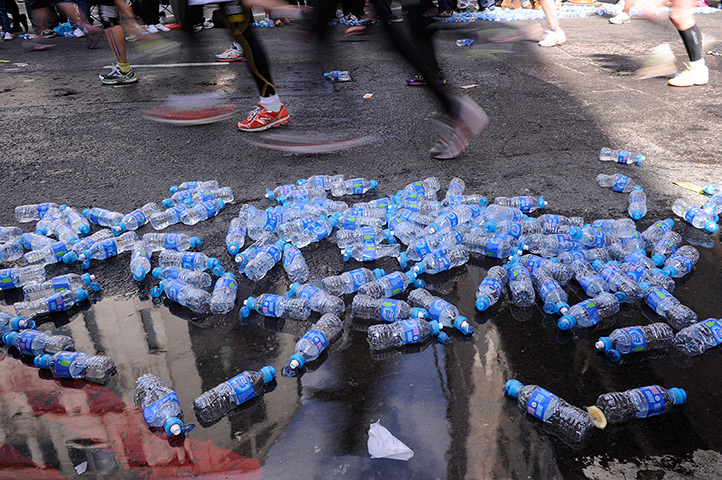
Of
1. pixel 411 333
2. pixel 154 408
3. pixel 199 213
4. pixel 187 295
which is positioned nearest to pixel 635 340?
pixel 411 333

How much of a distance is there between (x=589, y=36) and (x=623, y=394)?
897 cm

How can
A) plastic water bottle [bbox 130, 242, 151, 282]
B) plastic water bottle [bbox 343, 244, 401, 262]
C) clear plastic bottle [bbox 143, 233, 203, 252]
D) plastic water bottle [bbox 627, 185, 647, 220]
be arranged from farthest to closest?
1. plastic water bottle [bbox 627, 185, 647, 220]
2. clear plastic bottle [bbox 143, 233, 203, 252]
3. plastic water bottle [bbox 343, 244, 401, 262]
4. plastic water bottle [bbox 130, 242, 151, 282]

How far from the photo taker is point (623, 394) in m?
2.40

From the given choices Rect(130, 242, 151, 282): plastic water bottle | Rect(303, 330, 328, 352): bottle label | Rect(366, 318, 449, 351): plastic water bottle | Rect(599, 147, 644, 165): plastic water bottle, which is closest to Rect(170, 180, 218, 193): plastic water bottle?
Rect(130, 242, 151, 282): plastic water bottle

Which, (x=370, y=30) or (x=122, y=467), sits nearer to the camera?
(x=122, y=467)

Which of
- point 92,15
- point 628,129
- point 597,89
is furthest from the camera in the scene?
point 92,15

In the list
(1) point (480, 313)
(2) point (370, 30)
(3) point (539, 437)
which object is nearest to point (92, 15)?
(2) point (370, 30)

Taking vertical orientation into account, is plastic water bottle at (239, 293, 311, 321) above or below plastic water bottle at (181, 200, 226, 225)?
below

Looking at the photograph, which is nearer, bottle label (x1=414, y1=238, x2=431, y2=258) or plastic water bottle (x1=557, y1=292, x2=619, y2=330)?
plastic water bottle (x1=557, y1=292, x2=619, y2=330)

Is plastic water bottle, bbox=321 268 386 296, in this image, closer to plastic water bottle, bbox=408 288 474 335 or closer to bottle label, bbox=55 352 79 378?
plastic water bottle, bbox=408 288 474 335

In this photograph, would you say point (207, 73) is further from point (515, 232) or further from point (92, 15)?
point (92, 15)

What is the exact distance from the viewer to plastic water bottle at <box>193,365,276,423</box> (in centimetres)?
245

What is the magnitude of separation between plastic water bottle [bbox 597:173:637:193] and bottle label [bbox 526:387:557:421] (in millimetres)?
2487

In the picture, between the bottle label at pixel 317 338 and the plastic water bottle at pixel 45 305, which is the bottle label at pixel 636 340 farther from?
the plastic water bottle at pixel 45 305
